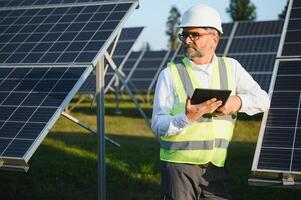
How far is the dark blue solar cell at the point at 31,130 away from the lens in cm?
536

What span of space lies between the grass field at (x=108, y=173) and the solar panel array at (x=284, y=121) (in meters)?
2.19

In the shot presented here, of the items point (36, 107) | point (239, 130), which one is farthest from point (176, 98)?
point (239, 130)

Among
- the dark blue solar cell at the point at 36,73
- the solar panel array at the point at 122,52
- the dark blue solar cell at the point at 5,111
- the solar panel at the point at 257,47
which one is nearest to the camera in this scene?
the dark blue solar cell at the point at 5,111

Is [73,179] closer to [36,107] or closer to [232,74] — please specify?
Answer: [36,107]

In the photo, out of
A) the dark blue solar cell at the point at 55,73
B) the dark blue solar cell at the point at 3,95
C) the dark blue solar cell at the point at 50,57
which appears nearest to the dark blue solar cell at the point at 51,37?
the dark blue solar cell at the point at 50,57

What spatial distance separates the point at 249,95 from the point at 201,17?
644 mm

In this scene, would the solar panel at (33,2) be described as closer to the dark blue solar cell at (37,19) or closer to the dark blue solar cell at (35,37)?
the dark blue solar cell at (37,19)

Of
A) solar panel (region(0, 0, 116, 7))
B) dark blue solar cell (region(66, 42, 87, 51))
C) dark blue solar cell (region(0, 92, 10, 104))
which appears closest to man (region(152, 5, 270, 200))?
dark blue solar cell (region(0, 92, 10, 104))

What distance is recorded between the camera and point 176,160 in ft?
11.5

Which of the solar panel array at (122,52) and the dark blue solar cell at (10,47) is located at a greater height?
the dark blue solar cell at (10,47)

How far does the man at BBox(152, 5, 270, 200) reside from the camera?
11.4 feet

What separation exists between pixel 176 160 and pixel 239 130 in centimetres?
1167

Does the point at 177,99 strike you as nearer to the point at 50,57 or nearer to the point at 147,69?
the point at 50,57

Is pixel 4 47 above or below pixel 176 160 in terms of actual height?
above
